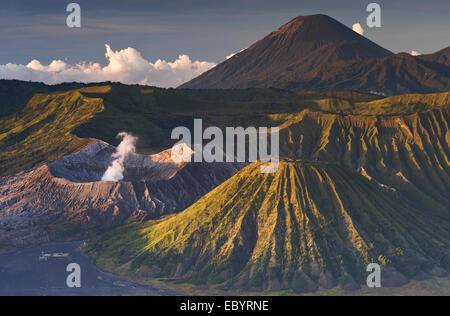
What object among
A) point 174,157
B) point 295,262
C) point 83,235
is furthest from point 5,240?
point 295,262

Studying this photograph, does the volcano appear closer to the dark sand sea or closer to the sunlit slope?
the dark sand sea

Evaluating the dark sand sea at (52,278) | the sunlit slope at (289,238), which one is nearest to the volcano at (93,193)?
the dark sand sea at (52,278)

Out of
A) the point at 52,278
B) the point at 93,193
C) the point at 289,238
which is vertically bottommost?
the point at 52,278

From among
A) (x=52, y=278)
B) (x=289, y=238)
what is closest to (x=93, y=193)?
(x=52, y=278)

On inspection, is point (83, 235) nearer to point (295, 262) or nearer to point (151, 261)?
point (151, 261)

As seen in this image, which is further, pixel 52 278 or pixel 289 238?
pixel 289 238

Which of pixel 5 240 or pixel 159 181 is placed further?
pixel 159 181

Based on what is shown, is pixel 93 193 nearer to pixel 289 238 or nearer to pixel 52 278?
pixel 52 278
